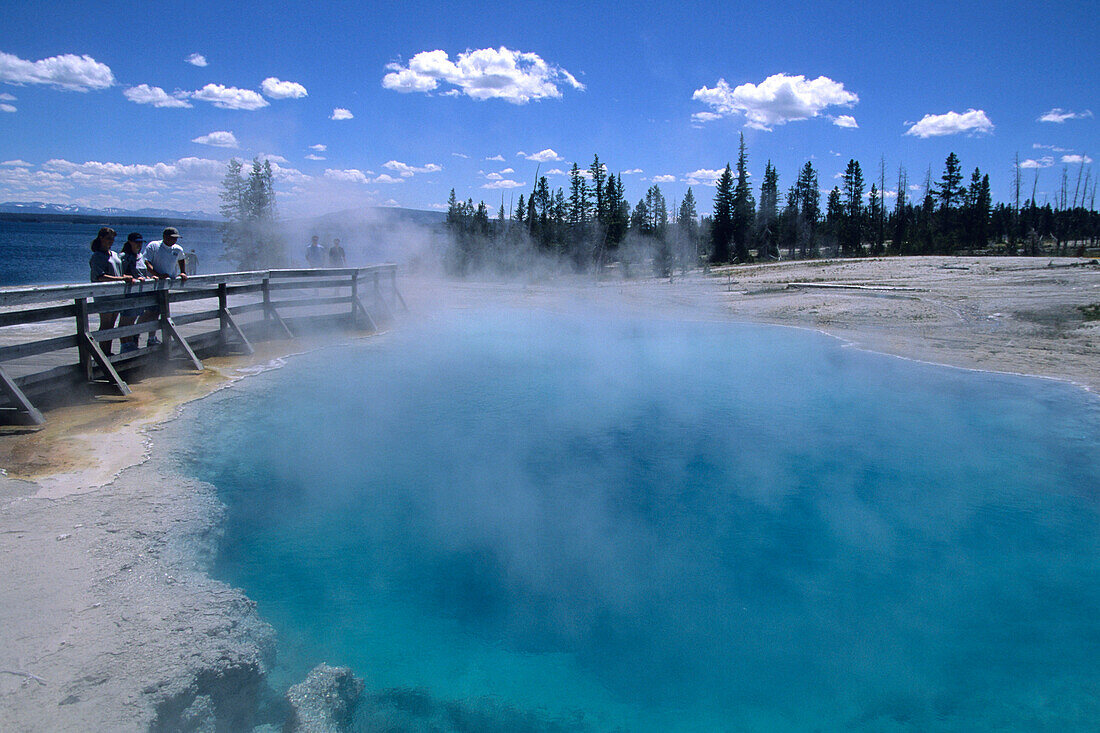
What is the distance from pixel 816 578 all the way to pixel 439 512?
2388 millimetres

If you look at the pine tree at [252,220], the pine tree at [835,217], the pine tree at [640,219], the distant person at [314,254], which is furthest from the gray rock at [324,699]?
the pine tree at [835,217]

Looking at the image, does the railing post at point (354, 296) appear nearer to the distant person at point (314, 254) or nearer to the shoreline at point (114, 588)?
the distant person at point (314, 254)

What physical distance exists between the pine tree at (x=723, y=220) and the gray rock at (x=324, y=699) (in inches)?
1538

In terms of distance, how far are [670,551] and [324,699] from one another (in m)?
2.16

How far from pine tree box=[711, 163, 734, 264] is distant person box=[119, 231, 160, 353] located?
35.6 meters

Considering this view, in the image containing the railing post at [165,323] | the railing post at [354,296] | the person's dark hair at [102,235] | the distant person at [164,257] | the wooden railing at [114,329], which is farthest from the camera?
the railing post at [354,296]

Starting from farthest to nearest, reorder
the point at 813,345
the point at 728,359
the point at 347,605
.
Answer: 1. the point at 813,345
2. the point at 728,359
3. the point at 347,605

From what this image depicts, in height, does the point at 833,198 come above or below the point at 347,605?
above

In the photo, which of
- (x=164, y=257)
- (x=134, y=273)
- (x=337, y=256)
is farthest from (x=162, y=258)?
(x=337, y=256)

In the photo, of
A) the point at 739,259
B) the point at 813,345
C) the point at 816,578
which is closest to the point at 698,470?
the point at 816,578

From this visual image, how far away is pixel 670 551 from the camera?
4.11 meters

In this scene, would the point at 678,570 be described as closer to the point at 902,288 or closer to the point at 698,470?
the point at 698,470

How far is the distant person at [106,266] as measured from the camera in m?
6.73

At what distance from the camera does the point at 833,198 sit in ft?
164
